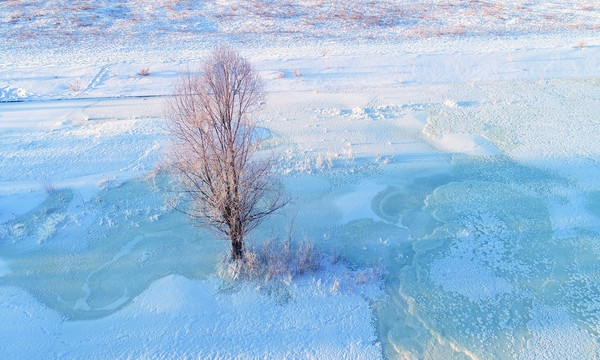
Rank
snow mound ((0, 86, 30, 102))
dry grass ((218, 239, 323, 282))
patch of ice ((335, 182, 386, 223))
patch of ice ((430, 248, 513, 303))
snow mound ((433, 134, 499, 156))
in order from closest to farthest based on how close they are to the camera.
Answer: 1. patch of ice ((430, 248, 513, 303))
2. dry grass ((218, 239, 323, 282))
3. patch of ice ((335, 182, 386, 223))
4. snow mound ((433, 134, 499, 156))
5. snow mound ((0, 86, 30, 102))

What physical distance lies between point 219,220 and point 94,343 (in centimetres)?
302

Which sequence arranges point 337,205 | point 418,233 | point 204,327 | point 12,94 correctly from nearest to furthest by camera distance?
point 204,327 < point 418,233 < point 337,205 < point 12,94

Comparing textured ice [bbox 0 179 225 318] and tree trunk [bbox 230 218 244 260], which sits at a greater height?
tree trunk [bbox 230 218 244 260]

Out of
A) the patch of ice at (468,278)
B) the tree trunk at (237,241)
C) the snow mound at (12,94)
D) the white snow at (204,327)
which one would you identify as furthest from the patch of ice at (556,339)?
the snow mound at (12,94)

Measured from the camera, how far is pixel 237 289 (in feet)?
27.4

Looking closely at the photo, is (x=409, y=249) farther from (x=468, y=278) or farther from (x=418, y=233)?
(x=468, y=278)

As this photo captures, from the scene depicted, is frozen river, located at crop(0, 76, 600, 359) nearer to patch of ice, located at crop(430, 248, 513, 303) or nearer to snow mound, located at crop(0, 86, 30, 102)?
patch of ice, located at crop(430, 248, 513, 303)

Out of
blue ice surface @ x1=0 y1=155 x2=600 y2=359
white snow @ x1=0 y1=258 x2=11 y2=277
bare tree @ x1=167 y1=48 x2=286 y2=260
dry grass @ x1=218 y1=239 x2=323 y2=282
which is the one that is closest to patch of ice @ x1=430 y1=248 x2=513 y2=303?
blue ice surface @ x1=0 y1=155 x2=600 y2=359

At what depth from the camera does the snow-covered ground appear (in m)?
7.61

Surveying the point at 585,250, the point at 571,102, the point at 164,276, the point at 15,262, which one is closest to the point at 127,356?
the point at 164,276

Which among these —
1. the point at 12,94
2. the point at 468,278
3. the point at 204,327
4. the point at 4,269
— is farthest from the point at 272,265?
the point at 12,94

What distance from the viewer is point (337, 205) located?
10797 mm

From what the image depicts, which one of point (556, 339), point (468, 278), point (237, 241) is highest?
point (237, 241)

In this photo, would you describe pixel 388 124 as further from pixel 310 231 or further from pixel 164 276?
pixel 164 276
